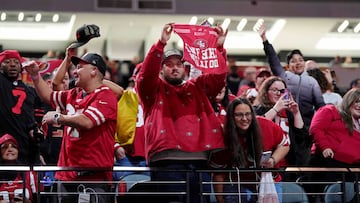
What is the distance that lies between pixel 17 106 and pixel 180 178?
2.21 metres

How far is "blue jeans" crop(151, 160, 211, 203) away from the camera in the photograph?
21.3ft

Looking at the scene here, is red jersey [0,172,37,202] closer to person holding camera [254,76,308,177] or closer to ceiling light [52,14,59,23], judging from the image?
person holding camera [254,76,308,177]

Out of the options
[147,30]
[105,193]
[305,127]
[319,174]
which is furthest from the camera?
[147,30]

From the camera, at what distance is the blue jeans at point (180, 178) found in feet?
21.3

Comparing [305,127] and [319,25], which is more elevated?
[319,25]

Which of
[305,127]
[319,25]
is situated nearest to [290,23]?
[319,25]

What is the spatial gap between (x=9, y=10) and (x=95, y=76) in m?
8.76

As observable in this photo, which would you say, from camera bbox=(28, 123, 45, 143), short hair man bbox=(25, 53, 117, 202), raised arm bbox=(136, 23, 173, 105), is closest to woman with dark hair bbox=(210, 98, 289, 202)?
raised arm bbox=(136, 23, 173, 105)

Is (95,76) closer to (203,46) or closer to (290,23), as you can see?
(203,46)

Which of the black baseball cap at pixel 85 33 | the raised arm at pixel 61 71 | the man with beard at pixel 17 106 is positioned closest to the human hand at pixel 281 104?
the black baseball cap at pixel 85 33

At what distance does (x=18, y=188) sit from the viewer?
6.91 m

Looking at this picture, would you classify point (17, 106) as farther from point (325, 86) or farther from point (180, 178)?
point (325, 86)

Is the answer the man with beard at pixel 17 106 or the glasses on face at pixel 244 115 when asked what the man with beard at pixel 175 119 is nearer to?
the glasses on face at pixel 244 115

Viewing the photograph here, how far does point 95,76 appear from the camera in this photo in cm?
683
